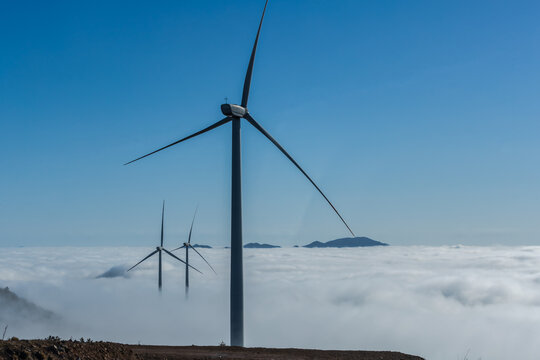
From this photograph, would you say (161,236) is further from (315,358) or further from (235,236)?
(315,358)

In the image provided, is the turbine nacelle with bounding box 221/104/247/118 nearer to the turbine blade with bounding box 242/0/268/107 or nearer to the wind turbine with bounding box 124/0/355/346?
the wind turbine with bounding box 124/0/355/346

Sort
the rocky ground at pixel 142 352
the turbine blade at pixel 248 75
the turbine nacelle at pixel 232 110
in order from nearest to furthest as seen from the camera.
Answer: the rocky ground at pixel 142 352, the turbine nacelle at pixel 232 110, the turbine blade at pixel 248 75

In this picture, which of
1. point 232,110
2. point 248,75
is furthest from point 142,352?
point 248,75

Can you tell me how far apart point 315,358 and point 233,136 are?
17818mm

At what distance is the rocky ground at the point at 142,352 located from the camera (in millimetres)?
22344

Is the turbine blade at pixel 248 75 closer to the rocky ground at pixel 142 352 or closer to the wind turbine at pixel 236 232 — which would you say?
the wind turbine at pixel 236 232

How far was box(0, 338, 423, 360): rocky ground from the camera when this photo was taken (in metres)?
22.3

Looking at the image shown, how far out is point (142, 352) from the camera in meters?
26.6

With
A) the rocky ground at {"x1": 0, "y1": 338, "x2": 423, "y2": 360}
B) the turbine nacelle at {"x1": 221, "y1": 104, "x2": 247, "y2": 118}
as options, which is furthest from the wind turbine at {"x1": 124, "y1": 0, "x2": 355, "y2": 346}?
the rocky ground at {"x1": 0, "y1": 338, "x2": 423, "y2": 360}

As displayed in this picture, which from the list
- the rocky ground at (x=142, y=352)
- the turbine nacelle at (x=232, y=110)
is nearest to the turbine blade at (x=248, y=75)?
the turbine nacelle at (x=232, y=110)

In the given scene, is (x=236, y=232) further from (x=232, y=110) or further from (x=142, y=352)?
(x=142, y=352)

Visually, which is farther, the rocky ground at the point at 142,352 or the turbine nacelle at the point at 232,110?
the turbine nacelle at the point at 232,110

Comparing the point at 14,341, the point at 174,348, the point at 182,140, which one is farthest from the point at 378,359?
the point at 182,140

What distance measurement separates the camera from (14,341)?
80.0 ft
